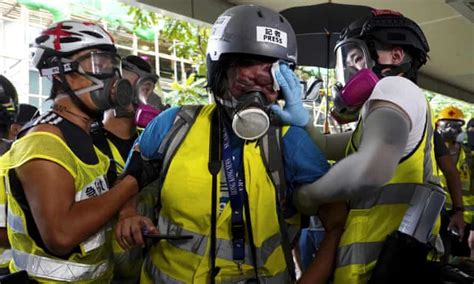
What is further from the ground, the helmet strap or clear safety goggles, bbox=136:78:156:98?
the helmet strap

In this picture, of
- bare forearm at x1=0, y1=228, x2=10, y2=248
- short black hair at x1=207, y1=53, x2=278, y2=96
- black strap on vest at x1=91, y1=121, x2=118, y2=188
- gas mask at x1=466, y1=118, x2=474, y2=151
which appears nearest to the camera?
short black hair at x1=207, y1=53, x2=278, y2=96

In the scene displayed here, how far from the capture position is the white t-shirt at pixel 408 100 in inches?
63.3

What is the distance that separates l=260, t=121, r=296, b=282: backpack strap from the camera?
1.76m

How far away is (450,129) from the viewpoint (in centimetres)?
657

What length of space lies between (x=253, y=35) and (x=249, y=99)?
0.25m

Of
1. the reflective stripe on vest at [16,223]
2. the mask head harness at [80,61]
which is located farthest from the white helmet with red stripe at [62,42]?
the reflective stripe on vest at [16,223]

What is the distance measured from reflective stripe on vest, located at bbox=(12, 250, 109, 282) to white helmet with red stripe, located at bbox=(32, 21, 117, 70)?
0.85m

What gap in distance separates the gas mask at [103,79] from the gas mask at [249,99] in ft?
2.01

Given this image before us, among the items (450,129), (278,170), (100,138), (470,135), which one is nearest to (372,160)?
(278,170)

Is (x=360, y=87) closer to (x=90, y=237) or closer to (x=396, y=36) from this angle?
(x=396, y=36)

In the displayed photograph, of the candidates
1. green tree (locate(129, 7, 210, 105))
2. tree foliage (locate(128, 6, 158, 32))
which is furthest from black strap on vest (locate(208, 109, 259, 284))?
tree foliage (locate(128, 6, 158, 32))

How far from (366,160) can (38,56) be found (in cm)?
158

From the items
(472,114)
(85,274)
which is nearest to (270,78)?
(85,274)

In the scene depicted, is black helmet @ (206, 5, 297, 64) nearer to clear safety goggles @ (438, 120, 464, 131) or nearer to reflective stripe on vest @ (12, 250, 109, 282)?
reflective stripe on vest @ (12, 250, 109, 282)
